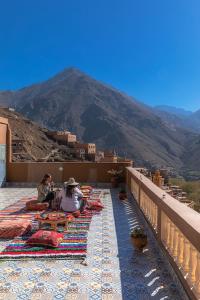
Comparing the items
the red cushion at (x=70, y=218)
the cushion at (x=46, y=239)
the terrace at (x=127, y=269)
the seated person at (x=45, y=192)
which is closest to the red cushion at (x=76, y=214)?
the red cushion at (x=70, y=218)

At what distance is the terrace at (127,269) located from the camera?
3830mm

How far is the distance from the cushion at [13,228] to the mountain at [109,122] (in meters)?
63.3

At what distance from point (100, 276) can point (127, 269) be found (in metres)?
0.45

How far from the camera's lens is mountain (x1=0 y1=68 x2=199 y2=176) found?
281 ft

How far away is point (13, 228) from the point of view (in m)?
6.40

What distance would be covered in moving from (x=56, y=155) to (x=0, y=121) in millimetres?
39418

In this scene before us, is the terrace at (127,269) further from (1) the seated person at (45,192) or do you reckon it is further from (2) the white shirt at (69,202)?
(1) the seated person at (45,192)

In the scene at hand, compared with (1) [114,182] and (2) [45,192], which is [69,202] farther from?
(1) [114,182]

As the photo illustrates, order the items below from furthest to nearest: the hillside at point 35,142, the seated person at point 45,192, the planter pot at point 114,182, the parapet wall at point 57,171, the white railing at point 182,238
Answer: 1. the hillside at point 35,142
2. the parapet wall at point 57,171
3. the planter pot at point 114,182
4. the seated person at point 45,192
5. the white railing at point 182,238

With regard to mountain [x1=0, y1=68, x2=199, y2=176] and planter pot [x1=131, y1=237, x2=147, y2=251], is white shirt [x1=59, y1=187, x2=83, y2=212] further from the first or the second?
mountain [x1=0, y1=68, x2=199, y2=176]

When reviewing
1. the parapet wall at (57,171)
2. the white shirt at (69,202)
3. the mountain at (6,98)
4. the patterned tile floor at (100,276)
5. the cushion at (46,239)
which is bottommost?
the patterned tile floor at (100,276)

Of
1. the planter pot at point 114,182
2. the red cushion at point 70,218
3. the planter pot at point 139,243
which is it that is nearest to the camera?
the planter pot at point 139,243

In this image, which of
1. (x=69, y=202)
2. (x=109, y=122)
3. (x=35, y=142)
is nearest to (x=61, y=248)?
(x=69, y=202)

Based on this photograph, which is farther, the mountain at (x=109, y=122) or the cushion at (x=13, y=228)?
the mountain at (x=109, y=122)
